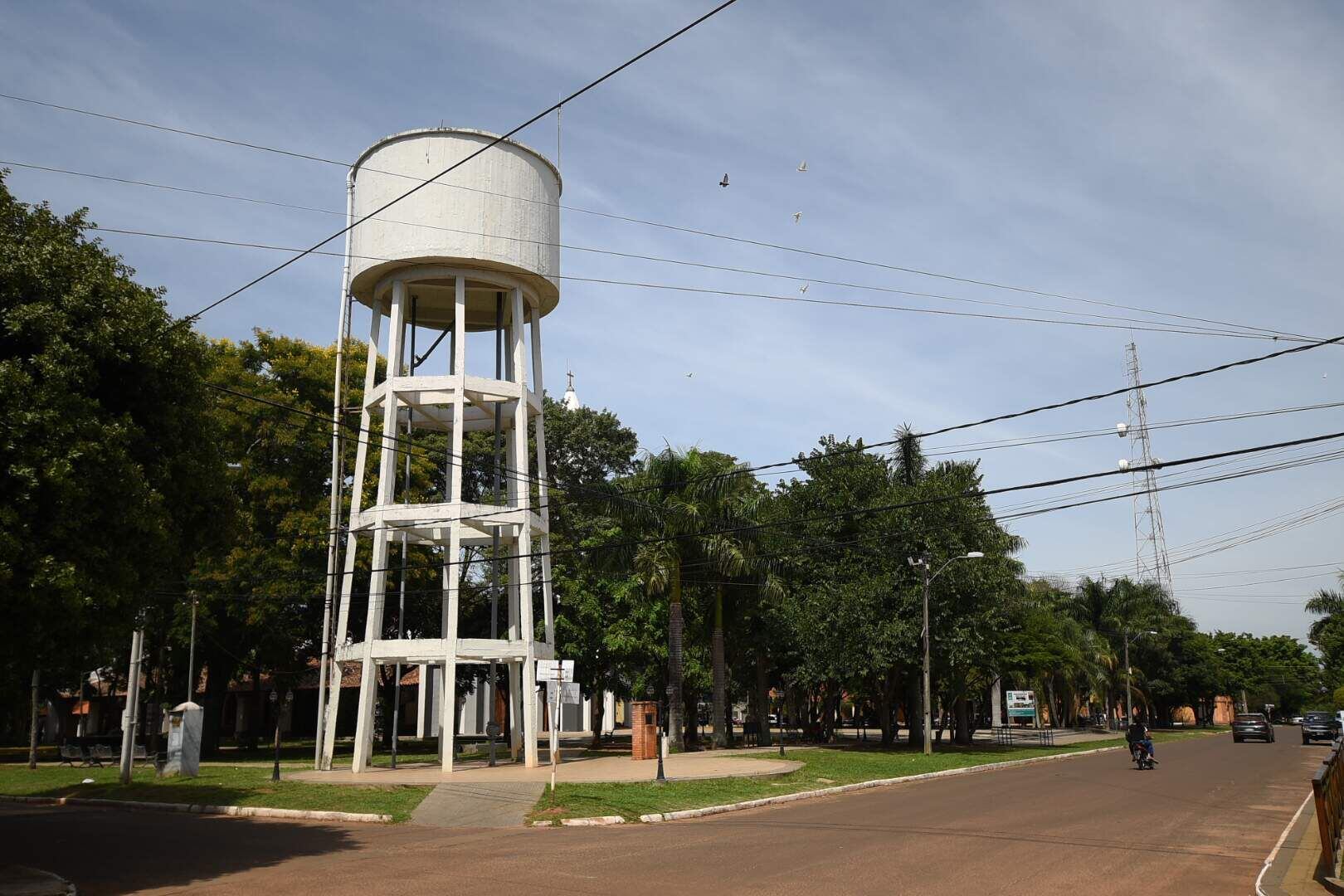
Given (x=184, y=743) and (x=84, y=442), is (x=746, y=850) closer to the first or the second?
(x=84, y=442)

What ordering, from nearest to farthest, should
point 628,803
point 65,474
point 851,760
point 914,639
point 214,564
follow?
point 65,474, point 628,803, point 851,760, point 214,564, point 914,639

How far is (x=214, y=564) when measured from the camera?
35.0m

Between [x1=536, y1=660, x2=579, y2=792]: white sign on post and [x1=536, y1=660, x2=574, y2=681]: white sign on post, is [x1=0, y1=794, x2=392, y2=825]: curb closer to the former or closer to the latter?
[x1=536, y1=660, x2=579, y2=792]: white sign on post

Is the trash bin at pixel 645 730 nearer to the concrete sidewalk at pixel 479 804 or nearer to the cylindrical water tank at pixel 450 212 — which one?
the concrete sidewalk at pixel 479 804

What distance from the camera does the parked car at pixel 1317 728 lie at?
172 ft

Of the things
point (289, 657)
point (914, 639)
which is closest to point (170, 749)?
point (289, 657)

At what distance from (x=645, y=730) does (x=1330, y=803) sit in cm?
2127

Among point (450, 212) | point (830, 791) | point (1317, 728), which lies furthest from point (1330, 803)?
point (1317, 728)

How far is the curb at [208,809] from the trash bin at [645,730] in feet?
43.7

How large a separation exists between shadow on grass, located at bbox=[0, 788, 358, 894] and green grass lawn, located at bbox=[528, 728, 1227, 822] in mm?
4389

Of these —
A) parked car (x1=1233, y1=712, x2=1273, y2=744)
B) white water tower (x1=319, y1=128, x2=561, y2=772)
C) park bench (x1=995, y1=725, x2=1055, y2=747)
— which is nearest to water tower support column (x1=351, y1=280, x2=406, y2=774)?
white water tower (x1=319, y1=128, x2=561, y2=772)

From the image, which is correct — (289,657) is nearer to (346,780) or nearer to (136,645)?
(136,645)

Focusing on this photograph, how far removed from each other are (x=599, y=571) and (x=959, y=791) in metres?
18.1

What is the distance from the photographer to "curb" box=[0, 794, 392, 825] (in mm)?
19297
